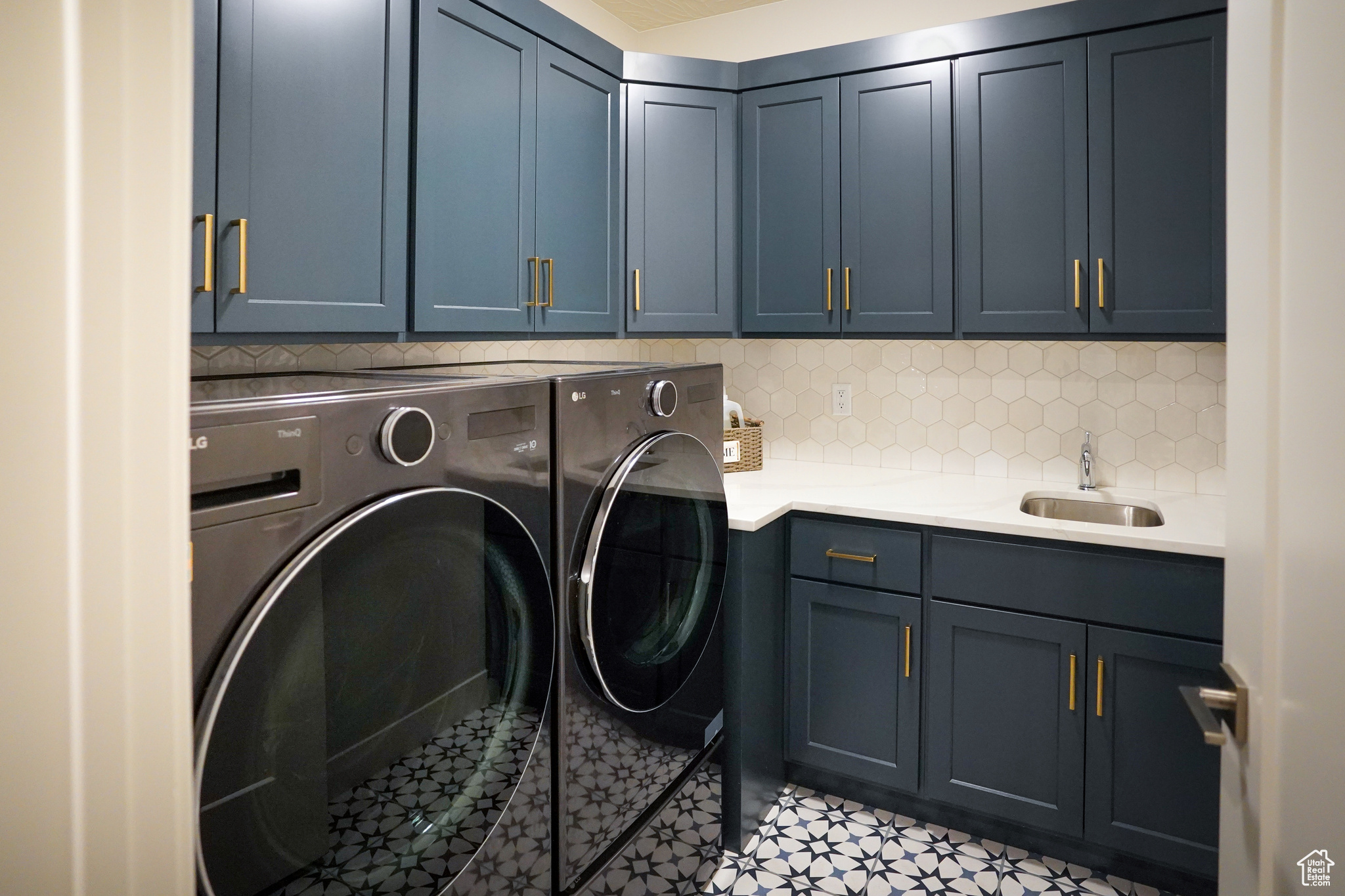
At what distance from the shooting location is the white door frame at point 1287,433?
54 centimetres

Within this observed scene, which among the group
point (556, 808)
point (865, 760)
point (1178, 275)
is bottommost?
point (865, 760)

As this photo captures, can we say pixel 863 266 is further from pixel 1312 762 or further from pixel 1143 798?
pixel 1312 762

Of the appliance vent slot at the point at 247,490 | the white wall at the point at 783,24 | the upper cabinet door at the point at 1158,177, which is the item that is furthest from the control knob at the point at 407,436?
the white wall at the point at 783,24

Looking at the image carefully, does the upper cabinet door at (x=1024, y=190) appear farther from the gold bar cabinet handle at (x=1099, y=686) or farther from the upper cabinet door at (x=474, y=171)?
the upper cabinet door at (x=474, y=171)

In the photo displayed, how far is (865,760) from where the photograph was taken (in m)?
2.30

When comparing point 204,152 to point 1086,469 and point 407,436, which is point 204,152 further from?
point 1086,469

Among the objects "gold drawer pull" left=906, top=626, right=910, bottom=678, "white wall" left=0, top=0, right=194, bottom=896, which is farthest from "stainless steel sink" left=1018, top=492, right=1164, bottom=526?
"white wall" left=0, top=0, right=194, bottom=896

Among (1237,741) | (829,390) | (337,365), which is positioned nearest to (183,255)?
(1237,741)

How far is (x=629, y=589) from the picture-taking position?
1.55m

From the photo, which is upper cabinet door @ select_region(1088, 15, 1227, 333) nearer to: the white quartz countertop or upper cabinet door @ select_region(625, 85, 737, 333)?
the white quartz countertop

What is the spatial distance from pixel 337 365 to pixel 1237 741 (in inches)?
71.1

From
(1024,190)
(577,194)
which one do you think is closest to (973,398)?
(1024,190)

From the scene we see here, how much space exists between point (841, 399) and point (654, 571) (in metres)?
1.50

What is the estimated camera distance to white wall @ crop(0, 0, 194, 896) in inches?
14.1
